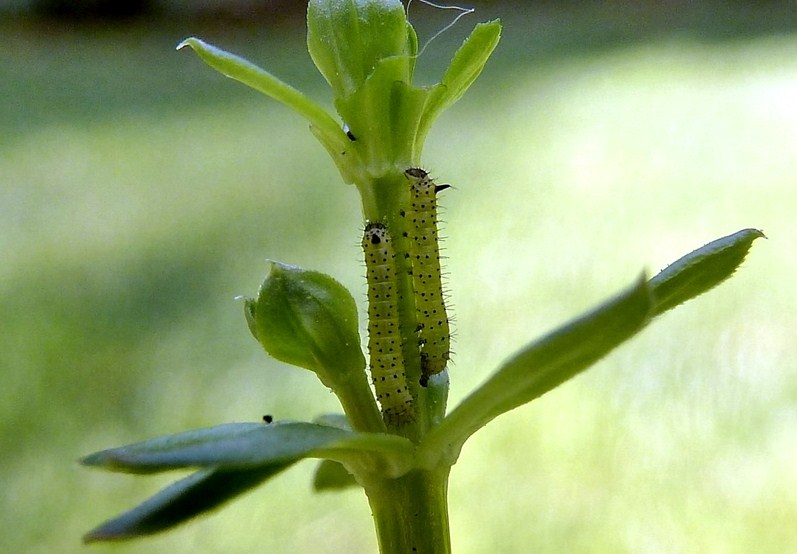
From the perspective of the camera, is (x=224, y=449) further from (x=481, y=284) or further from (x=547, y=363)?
(x=481, y=284)

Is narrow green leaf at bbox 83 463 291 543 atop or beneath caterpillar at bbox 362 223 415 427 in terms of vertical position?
beneath

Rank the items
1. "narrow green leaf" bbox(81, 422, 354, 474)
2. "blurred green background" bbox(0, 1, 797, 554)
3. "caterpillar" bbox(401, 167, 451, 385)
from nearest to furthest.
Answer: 1. "narrow green leaf" bbox(81, 422, 354, 474)
2. "caterpillar" bbox(401, 167, 451, 385)
3. "blurred green background" bbox(0, 1, 797, 554)

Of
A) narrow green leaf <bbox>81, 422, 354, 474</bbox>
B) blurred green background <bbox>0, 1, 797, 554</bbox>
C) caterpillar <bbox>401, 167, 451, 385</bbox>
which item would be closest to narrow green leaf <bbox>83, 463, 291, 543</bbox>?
narrow green leaf <bbox>81, 422, 354, 474</bbox>

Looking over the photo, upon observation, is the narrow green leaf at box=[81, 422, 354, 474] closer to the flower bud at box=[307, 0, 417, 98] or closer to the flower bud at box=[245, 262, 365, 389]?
the flower bud at box=[245, 262, 365, 389]

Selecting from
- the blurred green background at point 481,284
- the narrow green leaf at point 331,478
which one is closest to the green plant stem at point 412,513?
the narrow green leaf at point 331,478

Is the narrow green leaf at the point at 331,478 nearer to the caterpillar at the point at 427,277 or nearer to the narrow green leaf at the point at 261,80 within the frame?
the caterpillar at the point at 427,277

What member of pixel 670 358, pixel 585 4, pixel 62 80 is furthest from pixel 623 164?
pixel 585 4

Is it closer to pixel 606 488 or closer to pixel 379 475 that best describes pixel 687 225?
pixel 606 488
